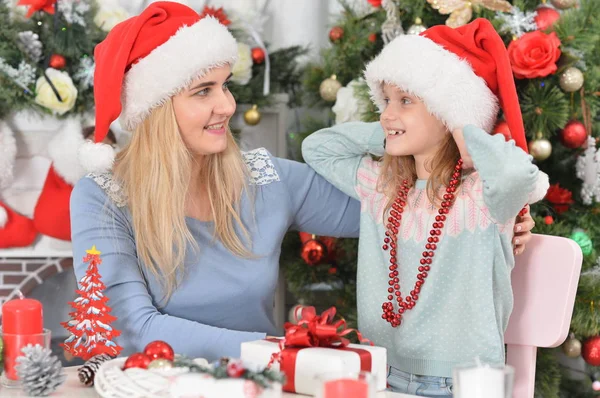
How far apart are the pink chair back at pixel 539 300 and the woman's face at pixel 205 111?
0.75 m

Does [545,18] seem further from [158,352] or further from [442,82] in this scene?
[158,352]

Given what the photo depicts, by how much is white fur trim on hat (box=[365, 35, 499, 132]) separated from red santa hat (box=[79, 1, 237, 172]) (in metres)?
0.43

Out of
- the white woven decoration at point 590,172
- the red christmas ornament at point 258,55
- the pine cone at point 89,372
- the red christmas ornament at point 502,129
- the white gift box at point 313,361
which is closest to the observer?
the white gift box at point 313,361

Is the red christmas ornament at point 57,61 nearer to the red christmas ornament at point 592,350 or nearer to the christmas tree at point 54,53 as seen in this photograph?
the christmas tree at point 54,53

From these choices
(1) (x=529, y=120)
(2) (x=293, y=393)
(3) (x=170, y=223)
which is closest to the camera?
(2) (x=293, y=393)

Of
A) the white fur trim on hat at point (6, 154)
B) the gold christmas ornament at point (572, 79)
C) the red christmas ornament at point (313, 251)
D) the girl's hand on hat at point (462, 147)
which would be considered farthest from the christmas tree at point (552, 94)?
the white fur trim on hat at point (6, 154)

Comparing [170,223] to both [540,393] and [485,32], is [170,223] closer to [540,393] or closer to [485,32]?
[485,32]

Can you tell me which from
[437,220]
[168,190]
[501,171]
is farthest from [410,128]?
[168,190]

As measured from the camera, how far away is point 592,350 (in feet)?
8.12

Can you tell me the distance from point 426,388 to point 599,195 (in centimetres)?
95

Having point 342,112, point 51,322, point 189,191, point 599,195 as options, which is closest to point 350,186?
point 189,191

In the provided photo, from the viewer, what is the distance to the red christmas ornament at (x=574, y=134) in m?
2.37

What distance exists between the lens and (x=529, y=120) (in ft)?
7.83

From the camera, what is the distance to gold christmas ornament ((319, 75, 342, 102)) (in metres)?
2.69
